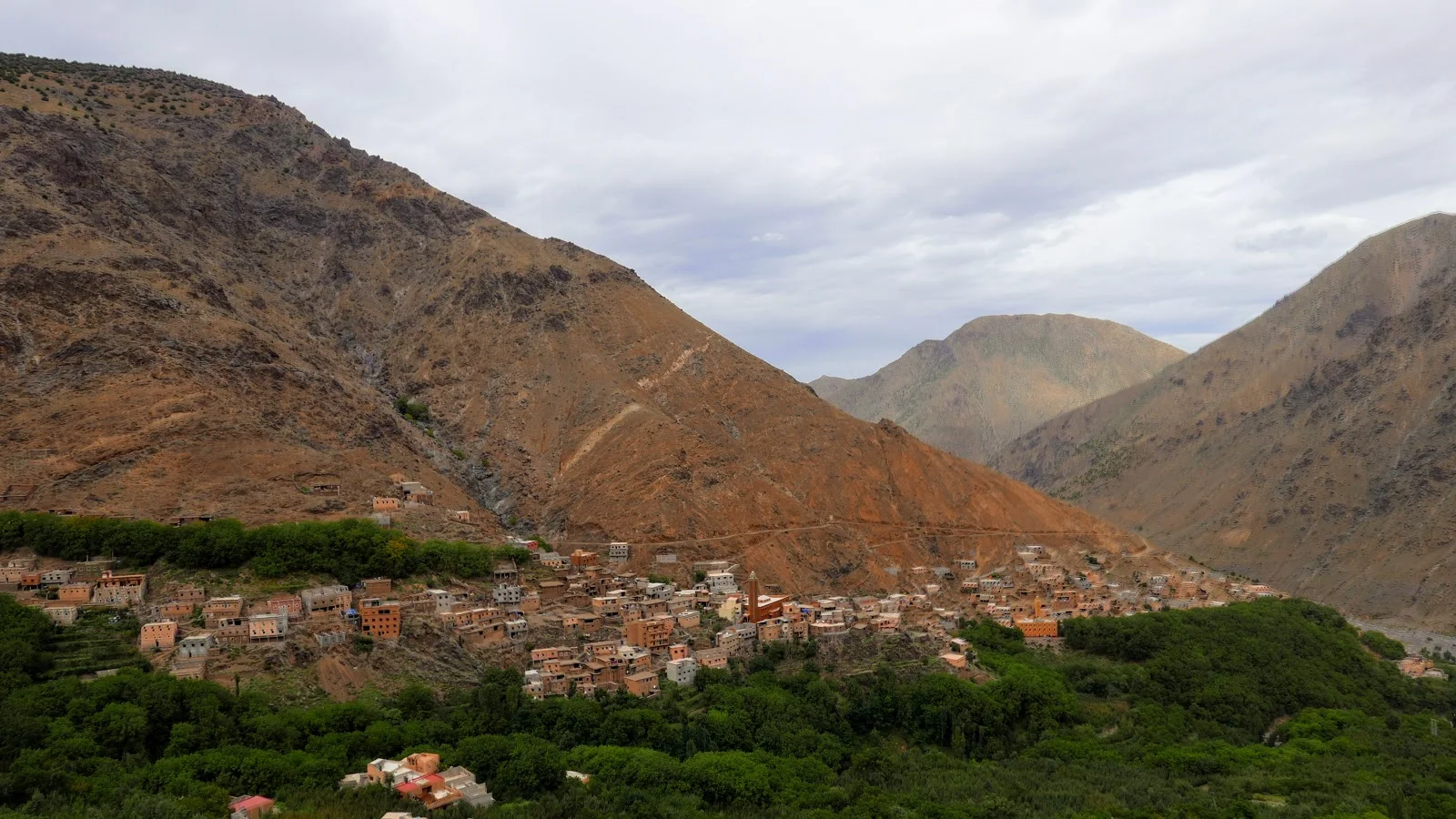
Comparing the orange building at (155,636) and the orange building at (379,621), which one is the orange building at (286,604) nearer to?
the orange building at (379,621)

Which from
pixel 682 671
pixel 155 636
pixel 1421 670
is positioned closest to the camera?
pixel 155 636

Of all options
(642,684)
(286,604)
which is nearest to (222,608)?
(286,604)

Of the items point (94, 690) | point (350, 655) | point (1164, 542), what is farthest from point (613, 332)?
point (1164, 542)

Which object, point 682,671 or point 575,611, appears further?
point 575,611

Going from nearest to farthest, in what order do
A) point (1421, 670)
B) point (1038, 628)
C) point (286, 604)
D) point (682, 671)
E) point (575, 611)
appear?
point (286, 604) < point (682, 671) < point (575, 611) < point (1038, 628) < point (1421, 670)

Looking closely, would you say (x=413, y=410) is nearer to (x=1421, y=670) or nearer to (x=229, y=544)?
(x=229, y=544)

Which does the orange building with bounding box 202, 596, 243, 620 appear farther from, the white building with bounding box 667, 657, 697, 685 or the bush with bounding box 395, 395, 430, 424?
the bush with bounding box 395, 395, 430, 424

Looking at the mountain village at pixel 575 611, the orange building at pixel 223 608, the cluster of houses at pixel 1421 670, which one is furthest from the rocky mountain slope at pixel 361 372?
the cluster of houses at pixel 1421 670
